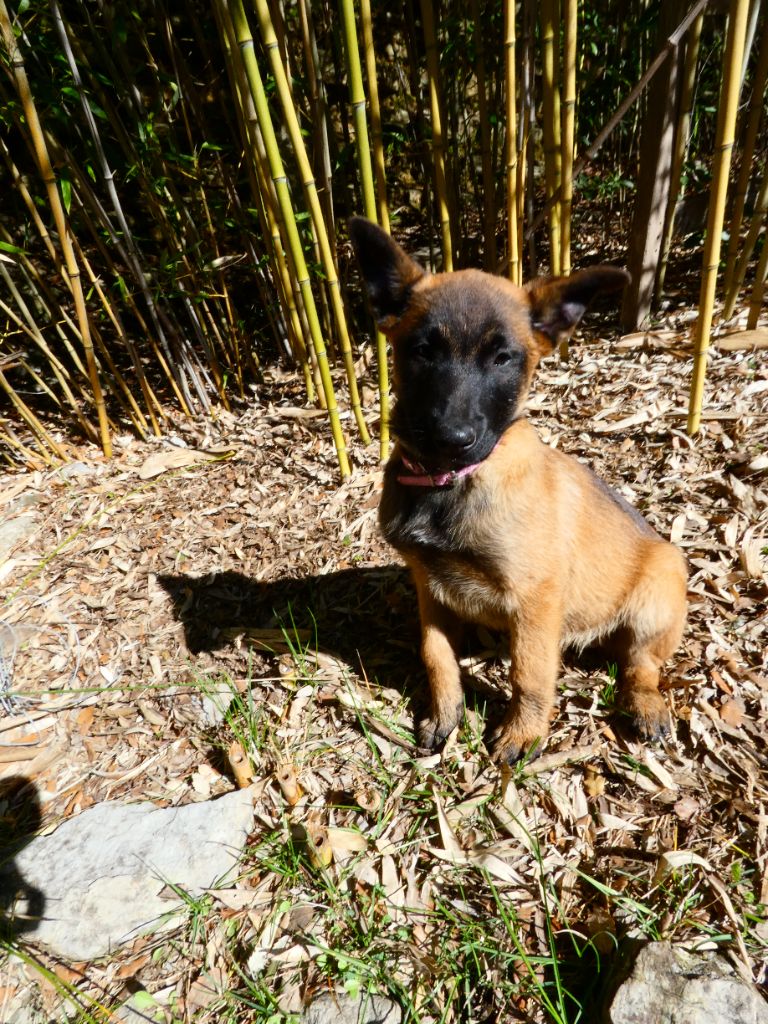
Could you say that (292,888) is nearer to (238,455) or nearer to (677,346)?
(238,455)

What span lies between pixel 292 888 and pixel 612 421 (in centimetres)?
355

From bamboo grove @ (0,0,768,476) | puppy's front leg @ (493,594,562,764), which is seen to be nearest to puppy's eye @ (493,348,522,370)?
puppy's front leg @ (493,594,562,764)

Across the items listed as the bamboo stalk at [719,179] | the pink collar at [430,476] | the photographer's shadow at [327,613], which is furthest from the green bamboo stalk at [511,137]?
the photographer's shadow at [327,613]

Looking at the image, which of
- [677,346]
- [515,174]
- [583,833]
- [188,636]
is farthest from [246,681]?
[677,346]

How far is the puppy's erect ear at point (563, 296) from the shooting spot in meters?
2.40

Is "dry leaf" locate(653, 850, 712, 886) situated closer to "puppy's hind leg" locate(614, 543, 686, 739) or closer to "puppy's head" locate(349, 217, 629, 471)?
"puppy's hind leg" locate(614, 543, 686, 739)

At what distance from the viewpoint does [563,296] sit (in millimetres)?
2496

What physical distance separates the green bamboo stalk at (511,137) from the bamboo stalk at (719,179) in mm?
1108

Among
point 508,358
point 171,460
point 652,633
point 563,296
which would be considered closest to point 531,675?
point 652,633

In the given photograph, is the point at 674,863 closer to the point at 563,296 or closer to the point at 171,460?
the point at 563,296

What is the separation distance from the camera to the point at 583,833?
246 centimetres

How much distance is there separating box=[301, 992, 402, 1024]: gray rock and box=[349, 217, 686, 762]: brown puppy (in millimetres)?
1040

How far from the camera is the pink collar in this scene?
A: 2.46 meters

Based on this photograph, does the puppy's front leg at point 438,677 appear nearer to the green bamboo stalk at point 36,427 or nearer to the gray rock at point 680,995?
the gray rock at point 680,995
